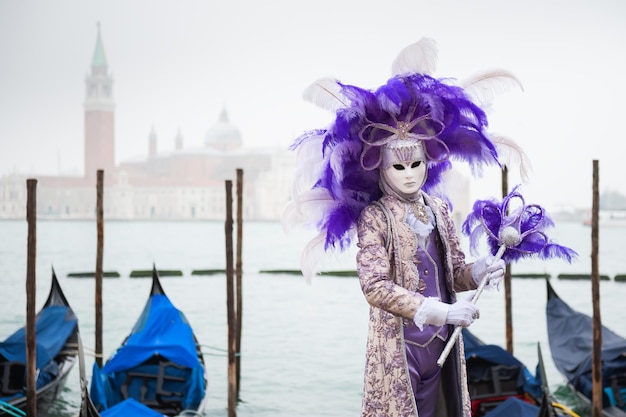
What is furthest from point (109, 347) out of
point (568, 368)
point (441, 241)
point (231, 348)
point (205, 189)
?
point (205, 189)

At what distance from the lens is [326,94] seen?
2199 millimetres

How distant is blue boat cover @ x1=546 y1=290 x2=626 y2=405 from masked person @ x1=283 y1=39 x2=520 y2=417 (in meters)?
3.65

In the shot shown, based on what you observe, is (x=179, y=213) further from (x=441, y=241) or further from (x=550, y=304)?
(x=441, y=241)

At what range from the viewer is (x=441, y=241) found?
2.27m

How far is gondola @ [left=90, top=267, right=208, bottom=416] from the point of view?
532cm

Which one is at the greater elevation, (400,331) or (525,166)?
(525,166)

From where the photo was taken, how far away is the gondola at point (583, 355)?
220 inches

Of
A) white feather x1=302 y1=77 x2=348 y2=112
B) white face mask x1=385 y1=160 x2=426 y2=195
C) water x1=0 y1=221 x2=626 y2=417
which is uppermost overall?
white feather x1=302 y1=77 x2=348 y2=112

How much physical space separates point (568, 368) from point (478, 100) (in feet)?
14.4

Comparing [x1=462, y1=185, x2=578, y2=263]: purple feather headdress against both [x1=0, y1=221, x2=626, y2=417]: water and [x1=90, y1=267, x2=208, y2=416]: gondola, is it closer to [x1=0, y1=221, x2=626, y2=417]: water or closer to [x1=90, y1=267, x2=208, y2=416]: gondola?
[x1=0, y1=221, x2=626, y2=417]: water

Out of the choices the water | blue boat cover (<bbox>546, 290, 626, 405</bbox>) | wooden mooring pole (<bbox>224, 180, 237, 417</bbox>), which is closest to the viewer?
blue boat cover (<bbox>546, 290, 626, 405</bbox>)

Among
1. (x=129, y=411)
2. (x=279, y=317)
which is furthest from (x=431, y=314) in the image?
(x=279, y=317)

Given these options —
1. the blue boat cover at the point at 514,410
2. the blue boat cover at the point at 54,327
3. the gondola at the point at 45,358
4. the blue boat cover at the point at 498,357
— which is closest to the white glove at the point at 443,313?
the blue boat cover at the point at 514,410

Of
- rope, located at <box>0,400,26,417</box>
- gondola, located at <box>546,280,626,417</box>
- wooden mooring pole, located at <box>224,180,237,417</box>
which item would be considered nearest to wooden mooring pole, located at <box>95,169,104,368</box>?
wooden mooring pole, located at <box>224,180,237,417</box>
